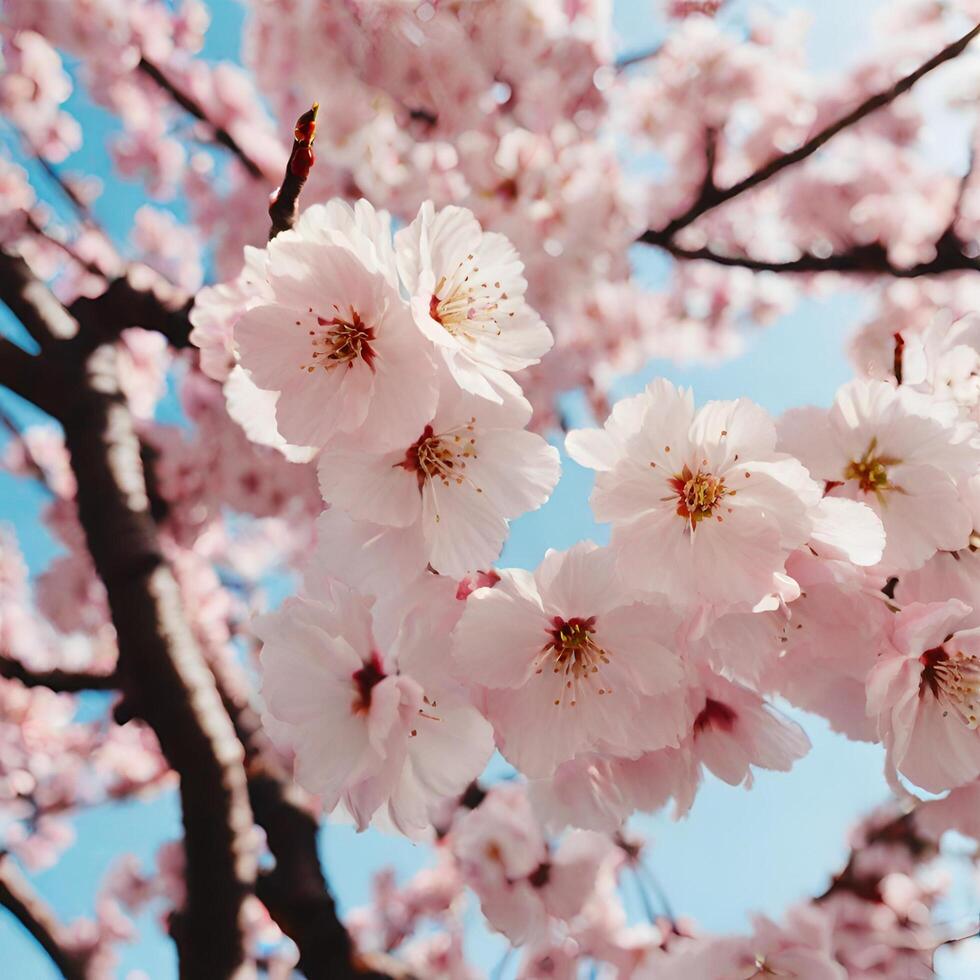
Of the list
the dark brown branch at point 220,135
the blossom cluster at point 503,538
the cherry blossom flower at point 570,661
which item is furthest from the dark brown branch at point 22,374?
the cherry blossom flower at point 570,661

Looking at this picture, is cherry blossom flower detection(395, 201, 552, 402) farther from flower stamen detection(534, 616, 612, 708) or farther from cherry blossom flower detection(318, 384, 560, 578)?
flower stamen detection(534, 616, 612, 708)

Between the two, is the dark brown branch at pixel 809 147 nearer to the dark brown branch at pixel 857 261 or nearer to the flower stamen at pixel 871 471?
the dark brown branch at pixel 857 261

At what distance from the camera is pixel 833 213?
4586 millimetres

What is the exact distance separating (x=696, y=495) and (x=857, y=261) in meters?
2.80

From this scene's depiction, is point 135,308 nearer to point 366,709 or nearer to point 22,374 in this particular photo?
point 22,374

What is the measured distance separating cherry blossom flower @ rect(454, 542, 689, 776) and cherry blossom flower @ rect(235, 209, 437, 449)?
19 cm

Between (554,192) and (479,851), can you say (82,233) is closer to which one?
(554,192)

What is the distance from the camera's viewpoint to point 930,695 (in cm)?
77

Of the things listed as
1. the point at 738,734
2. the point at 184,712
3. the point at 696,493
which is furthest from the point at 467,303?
the point at 184,712

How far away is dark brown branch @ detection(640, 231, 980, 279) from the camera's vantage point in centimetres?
267

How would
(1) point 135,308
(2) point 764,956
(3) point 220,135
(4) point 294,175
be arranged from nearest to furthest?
(4) point 294,175 < (2) point 764,956 < (1) point 135,308 < (3) point 220,135

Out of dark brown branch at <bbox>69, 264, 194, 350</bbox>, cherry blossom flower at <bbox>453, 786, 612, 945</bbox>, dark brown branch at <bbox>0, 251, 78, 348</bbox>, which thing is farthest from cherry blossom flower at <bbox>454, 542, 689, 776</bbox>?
dark brown branch at <bbox>0, 251, 78, 348</bbox>

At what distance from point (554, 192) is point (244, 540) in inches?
155

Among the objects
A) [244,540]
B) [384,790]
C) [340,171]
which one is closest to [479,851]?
[384,790]
